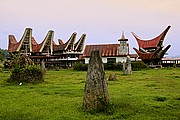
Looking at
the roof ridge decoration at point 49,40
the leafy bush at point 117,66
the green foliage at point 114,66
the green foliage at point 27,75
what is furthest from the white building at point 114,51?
the green foliage at point 27,75

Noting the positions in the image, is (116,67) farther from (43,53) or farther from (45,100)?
(45,100)

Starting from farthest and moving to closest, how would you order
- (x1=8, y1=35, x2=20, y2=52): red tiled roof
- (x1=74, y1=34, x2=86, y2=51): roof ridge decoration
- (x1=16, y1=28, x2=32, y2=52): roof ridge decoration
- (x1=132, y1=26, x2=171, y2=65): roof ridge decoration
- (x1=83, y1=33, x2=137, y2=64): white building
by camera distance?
(x1=74, y1=34, x2=86, y2=51): roof ridge decoration → (x1=8, y1=35, x2=20, y2=52): red tiled roof → (x1=16, y1=28, x2=32, y2=52): roof ridge decoration → (x1=132, y1=26, x2=171, y2=65): roof ridge decoration → (x1=83, y1=33, x2=137, y2=64): white building

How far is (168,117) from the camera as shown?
8.77 metres

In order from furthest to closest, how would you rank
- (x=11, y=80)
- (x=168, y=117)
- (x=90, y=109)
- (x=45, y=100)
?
1. (x=11, y=80)
2. (x=45, y=100)
3. (x=90, y=109)
4. (x=168, y=117)

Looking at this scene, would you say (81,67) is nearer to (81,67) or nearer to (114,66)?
(81,67)

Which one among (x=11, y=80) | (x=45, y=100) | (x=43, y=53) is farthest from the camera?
(x=43, y=53)

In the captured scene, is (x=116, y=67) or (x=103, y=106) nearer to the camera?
(x=103, y=106)

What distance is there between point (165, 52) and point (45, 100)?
4603 centimetres

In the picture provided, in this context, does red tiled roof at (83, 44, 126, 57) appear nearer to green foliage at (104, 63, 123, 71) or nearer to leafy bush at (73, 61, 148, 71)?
green foliage at (104, 63, 123, 71)

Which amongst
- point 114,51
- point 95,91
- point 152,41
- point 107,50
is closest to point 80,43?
point 107,50

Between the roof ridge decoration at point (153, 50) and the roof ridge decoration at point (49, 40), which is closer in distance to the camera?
the roof ridge decoration at point (153, 50)

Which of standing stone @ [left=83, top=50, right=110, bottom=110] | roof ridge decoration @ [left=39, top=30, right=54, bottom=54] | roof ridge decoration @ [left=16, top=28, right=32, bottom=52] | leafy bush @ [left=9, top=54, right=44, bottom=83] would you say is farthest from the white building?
standing stone @ [left=83, top=50, right=110, bottom=110]

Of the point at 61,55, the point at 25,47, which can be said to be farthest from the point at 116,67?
the point at 25,47

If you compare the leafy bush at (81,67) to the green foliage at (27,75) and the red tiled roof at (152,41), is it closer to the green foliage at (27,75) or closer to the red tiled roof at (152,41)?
the red tiled roof at (152,41)
